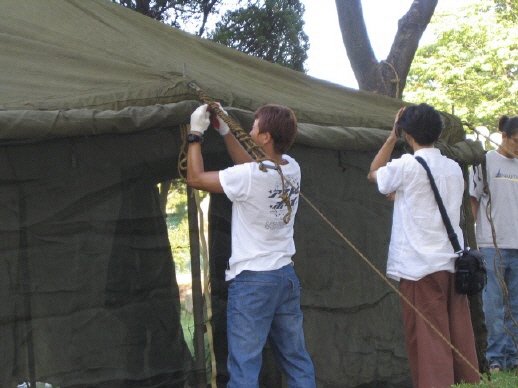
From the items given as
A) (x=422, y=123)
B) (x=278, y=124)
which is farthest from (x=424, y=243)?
(x=278, y=124)

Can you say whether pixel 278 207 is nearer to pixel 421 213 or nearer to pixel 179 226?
pixel 179 226

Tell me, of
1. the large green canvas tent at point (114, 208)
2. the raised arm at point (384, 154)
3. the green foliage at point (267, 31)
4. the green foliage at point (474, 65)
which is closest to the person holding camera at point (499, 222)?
the large green canvas tent at point (114, 208)

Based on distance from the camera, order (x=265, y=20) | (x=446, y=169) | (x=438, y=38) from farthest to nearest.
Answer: (x=438, y=38)
(x=265, y=20)
(x=446, y=169)

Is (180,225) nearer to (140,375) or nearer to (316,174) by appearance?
(140,375)

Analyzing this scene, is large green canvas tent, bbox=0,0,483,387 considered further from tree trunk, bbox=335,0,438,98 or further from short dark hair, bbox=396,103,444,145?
tree trunk, bbox=335,0,438,98

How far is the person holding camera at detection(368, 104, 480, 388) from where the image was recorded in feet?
11.7

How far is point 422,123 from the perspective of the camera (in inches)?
143

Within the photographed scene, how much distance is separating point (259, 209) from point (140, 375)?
0.81 m

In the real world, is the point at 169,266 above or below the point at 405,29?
below

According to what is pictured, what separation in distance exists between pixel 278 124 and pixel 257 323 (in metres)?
0.80

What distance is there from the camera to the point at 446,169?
3615 mm

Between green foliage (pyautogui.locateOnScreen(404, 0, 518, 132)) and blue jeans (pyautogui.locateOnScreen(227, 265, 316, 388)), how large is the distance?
17849 mm

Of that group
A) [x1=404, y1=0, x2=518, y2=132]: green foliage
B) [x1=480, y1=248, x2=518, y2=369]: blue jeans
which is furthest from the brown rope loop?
[x1=404, y1=0, x2=518, y2=132]: green foliage

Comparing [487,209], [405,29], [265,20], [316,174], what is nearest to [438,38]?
[265,20]
